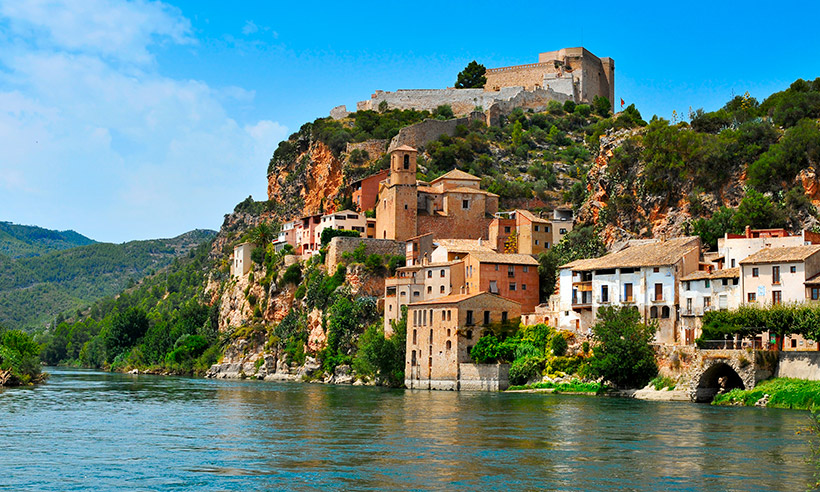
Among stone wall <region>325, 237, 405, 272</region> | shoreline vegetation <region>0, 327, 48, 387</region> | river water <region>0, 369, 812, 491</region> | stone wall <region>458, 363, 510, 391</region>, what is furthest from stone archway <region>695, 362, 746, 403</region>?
shoreline vegetation <region>0, 327, 48, 387</region>

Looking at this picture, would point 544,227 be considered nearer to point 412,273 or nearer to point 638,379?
point 412,273

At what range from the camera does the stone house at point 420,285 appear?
2822 inches

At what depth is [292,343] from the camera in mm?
85750

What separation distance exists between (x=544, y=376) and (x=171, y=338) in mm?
59514

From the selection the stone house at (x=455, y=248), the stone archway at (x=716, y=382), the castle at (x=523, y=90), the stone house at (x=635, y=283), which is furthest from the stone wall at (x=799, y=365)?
the castle at (x=523, y=90)

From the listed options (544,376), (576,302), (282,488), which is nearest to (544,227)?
(576,302)

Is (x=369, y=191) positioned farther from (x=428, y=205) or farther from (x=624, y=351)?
(x=624, y=351)

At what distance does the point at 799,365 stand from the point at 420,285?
107 feet

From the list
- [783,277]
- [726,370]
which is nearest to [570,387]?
[726,370]

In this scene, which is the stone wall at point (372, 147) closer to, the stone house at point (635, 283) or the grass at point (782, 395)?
the stone house at point (635, 283)

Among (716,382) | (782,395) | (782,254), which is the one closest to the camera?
(782,395)

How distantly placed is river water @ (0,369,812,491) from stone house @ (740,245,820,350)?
9.14m

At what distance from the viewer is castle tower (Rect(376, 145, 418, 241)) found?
85.5 metres

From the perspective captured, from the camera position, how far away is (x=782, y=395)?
46.2 metres
